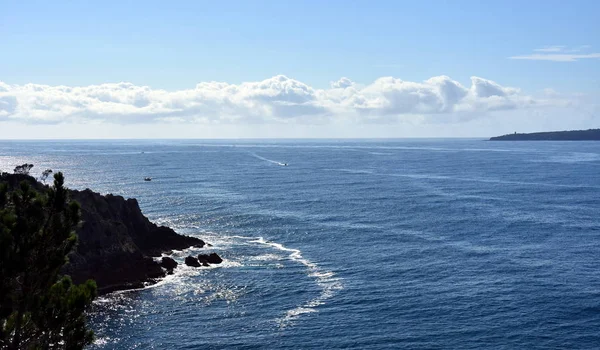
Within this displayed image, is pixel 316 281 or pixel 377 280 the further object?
pixel 316 281

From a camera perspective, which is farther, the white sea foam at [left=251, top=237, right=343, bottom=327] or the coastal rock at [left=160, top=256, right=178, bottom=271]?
the coastal rock at [left=160, top=256, right=178, bottom=271]

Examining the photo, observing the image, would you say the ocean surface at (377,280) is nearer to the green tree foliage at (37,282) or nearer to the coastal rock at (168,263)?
the coastal rock at (168,263)

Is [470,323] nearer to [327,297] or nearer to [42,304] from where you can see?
[327,297]

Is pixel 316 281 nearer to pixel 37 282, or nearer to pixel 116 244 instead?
pixel 116 244

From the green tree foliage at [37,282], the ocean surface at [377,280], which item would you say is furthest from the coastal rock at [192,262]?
the green tree foliage at [37,282]

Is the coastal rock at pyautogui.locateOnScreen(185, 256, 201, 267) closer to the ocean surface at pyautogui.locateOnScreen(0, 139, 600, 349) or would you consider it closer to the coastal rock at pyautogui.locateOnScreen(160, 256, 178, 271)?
the ocean surface at pyautogui.locateOnScreen(0, 139, 600, 349)

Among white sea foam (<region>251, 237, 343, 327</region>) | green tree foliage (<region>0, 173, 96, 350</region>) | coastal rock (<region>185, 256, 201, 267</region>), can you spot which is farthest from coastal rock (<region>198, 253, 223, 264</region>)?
green tree foliage (<region>0, 173, 96, 350</region>)

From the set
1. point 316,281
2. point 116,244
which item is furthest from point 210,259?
point 316,281
